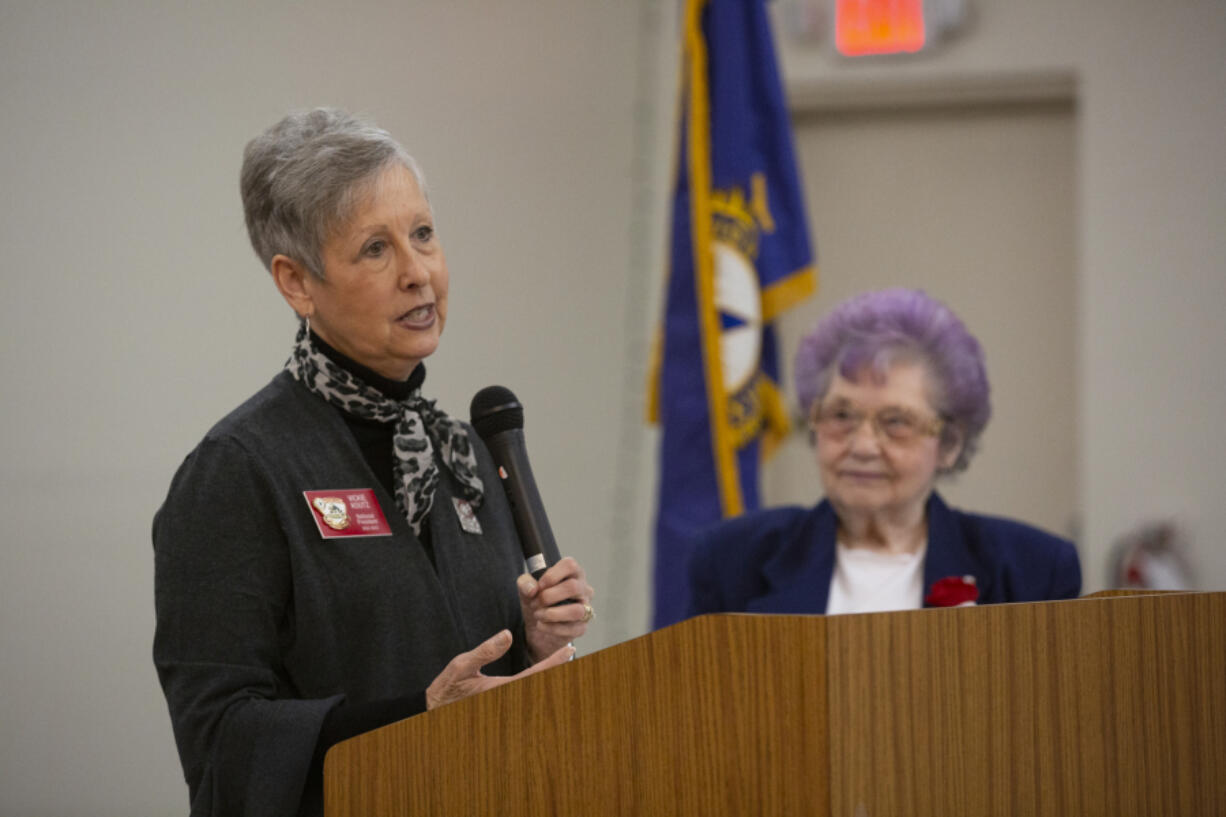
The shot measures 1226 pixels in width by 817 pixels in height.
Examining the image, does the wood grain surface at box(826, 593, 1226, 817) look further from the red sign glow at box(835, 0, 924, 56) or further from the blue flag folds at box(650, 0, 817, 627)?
the red sign glow at box(835, 0, 924, 56)

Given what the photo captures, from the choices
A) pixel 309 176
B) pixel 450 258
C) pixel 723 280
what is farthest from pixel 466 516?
pixel 723 280

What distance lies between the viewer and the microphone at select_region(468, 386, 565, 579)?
1277mm

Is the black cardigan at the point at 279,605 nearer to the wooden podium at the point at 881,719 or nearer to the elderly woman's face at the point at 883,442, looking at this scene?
the wooden podium at the point at 881,719

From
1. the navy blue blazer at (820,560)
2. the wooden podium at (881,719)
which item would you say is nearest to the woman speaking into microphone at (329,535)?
the wooden podium at (881,719)

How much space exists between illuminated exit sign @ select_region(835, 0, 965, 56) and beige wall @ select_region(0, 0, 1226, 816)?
0.30 ft

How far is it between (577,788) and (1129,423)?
12.0 feet

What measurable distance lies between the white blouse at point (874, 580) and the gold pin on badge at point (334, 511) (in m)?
1.21

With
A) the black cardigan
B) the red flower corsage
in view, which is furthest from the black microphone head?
the red flower corsage

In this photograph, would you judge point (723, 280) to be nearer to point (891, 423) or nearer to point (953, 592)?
point (891, 423)

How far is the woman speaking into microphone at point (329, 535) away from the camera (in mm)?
1189

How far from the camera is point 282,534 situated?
127cm

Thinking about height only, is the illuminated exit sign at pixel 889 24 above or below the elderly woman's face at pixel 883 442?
above

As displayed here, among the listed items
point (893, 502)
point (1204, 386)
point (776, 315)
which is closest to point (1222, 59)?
point (1204, 386)

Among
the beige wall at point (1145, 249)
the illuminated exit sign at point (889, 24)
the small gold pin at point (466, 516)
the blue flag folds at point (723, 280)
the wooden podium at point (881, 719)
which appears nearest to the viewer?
the wooden podium at point (881, 719)
